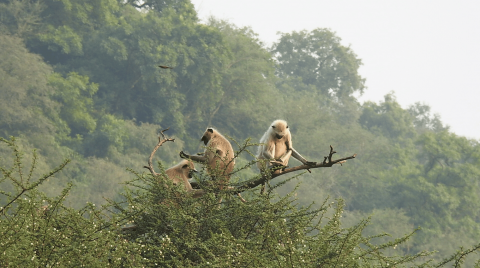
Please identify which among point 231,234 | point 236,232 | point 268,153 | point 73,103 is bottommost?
point 231,234

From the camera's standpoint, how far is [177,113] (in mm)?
49219

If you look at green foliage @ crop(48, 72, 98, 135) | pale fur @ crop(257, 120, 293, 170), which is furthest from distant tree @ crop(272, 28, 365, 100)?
pale fur @ crop(257, 120, 293, 170)

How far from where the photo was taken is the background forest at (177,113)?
138ft

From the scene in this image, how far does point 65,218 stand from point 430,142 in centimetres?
4553

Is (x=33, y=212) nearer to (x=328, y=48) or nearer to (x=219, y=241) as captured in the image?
(x=219, y=241)

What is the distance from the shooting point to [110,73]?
50781 millimetres

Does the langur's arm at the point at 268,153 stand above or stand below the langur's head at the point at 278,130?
below

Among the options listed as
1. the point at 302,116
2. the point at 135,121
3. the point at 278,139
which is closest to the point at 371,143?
the point at 302,116

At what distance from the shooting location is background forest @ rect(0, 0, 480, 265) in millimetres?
41938

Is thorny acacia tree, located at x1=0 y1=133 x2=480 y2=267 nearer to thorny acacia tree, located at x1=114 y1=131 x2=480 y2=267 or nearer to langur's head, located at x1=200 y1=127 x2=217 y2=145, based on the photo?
thorny acacia tree, located at x1=114 y1=131 x2=480 y2=267

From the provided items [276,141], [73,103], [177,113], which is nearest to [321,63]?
[177,113]

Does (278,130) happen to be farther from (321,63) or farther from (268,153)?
(321,63)

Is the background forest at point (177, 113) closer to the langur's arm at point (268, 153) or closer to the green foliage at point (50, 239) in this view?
the langur's arm at point (268, 153)

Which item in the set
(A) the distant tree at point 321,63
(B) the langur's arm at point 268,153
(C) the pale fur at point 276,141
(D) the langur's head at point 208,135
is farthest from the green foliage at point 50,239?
(A) the distant tree at point 321,63
